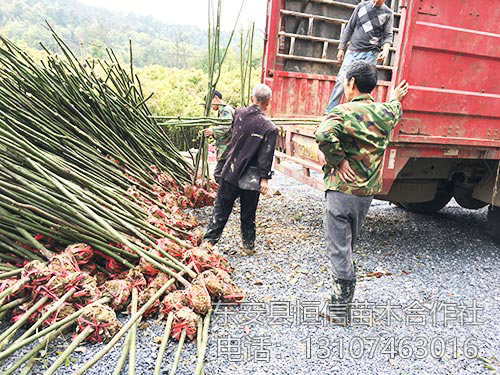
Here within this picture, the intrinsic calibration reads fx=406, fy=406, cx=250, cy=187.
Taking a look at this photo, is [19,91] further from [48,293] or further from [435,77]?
[435,77]

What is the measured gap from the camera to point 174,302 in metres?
2.46

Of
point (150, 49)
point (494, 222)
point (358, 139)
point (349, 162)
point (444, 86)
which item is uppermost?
point (150, 49)

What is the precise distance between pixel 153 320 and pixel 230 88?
1547cm

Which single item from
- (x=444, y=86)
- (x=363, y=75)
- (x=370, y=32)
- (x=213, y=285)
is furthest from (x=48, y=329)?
(x=370, y=32)

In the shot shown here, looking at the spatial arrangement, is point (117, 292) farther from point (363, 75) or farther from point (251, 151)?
point (363, 75)

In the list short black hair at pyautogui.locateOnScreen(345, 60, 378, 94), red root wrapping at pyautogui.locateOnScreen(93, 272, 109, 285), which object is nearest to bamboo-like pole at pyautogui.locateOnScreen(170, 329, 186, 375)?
red root wrapping at pyautogui.locateOnScreen(93, 272, 109, 285)

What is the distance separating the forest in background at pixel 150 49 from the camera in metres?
12.7

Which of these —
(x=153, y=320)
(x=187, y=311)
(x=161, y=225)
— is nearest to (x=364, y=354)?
(x=187, y=311)

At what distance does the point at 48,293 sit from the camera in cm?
229

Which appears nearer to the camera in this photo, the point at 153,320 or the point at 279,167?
the point at 153,320

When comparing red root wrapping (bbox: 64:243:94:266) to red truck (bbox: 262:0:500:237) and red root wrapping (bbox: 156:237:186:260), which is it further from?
red truck (bbox: 262:0:500:237)

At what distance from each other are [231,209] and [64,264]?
1.50 metres

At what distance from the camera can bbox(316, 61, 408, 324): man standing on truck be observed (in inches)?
93.0

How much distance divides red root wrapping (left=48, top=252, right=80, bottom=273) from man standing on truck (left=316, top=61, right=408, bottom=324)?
1590mm
